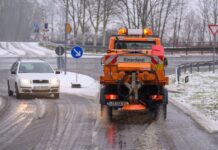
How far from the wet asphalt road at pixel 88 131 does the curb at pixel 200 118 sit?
0.20m

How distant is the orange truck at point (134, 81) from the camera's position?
13336 mm

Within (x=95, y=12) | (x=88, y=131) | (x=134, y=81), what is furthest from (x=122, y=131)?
(x=95, y=12)

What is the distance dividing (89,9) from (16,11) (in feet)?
263

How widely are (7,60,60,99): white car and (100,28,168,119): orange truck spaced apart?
6.66 m

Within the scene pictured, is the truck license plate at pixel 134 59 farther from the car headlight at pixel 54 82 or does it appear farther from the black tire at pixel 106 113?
the car headlight at pixel 54 82

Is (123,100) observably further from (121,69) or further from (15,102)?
(15,102)

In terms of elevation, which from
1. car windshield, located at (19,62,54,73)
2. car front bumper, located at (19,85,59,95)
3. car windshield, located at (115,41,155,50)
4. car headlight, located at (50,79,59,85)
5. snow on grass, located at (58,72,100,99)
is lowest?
snow on grass, located at (58,72,100,99)

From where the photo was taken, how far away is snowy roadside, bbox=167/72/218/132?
46.4 ft

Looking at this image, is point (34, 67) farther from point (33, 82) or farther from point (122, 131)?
point (122, 131)

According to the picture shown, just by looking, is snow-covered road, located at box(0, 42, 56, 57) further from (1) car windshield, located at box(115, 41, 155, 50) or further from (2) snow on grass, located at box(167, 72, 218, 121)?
(1) car windshield, located at box(115, 41, 155, 50)

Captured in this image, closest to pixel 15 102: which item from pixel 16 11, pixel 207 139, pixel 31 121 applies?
pixel 31 121

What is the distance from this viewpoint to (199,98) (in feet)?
65.6

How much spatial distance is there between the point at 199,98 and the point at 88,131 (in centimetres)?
902

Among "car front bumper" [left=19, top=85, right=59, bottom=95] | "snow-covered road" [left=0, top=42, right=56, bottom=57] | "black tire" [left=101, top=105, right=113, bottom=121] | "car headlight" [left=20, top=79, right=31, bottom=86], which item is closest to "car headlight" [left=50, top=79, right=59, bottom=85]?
"car front bumper" [left=19, top=85, right=59, bottom=95]
